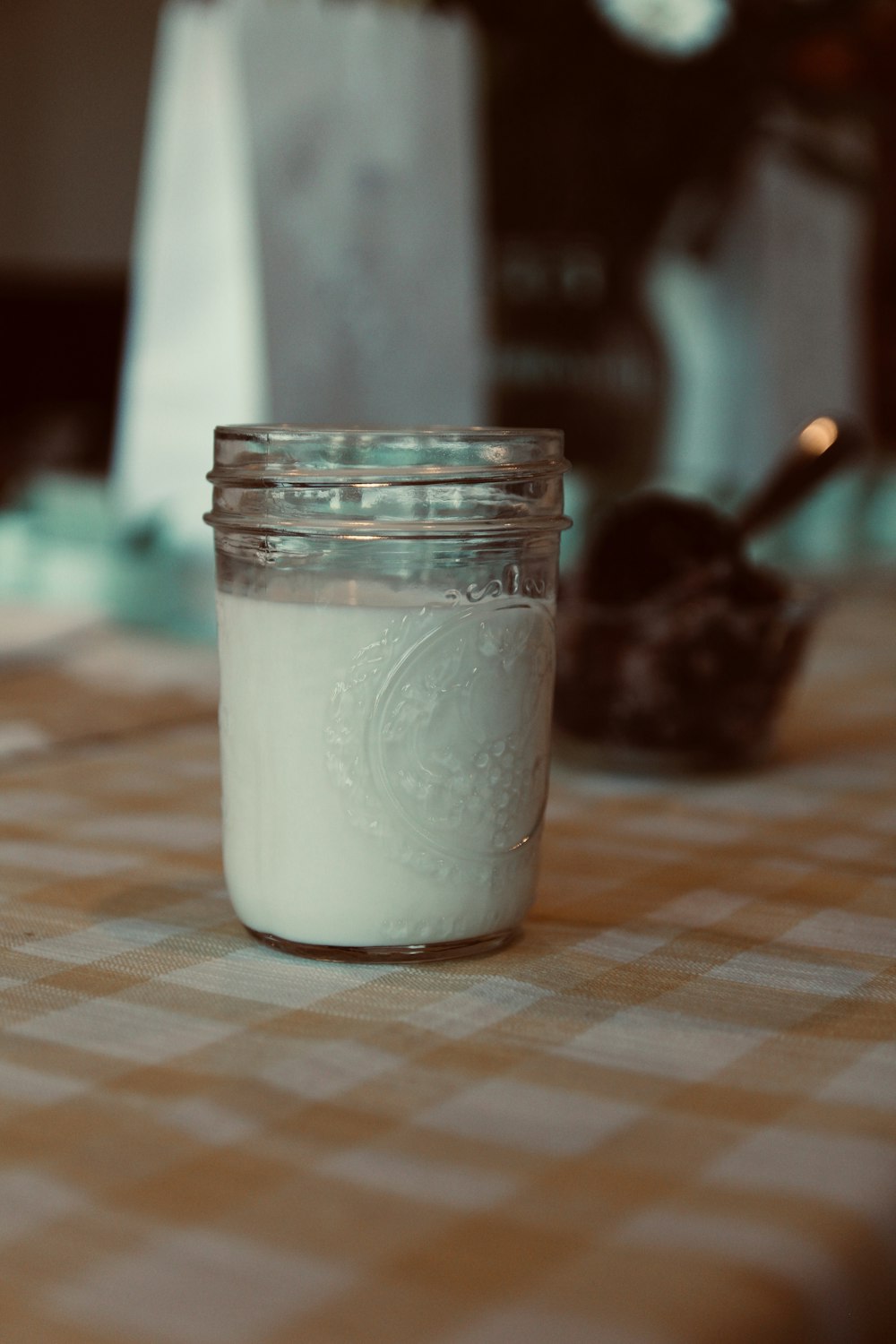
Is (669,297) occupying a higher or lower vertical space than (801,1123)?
higher

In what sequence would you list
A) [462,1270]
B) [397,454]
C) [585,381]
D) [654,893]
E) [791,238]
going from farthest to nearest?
1. [791,238]
2. [585,381]
3. [654,893]
4. [397,454]
5. [462,1270]

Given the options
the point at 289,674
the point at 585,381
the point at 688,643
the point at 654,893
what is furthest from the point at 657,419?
the point at 289,674

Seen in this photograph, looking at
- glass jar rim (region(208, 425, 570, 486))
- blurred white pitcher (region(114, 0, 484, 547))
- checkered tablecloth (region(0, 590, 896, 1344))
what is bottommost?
checkered tablecloth (region(0, 590, 896, 1344))

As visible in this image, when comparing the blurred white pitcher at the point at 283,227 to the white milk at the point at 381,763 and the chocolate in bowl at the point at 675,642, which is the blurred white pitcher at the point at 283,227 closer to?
the chocolate in bowl at the point at 675,642

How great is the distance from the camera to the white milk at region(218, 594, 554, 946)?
16.9 inches

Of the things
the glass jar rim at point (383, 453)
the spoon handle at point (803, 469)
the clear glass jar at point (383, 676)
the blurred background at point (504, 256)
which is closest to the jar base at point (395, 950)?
the clear glass jar at point (383, 676)

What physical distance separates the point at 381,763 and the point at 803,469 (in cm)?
46

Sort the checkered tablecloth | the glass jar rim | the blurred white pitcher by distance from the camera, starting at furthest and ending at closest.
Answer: the blurred white pitcher, the glass jar rim, the checkered tablecloth

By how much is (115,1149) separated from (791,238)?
165 centimetres

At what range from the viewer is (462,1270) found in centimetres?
27

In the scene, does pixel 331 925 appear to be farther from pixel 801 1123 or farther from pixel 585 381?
pixel 585 381

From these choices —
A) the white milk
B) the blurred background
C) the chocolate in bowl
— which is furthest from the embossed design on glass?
the blurred background

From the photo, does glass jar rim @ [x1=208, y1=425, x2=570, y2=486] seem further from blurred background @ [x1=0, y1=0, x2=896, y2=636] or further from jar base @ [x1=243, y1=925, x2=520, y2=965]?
blurred background @ [x1=0, y1=0, x2=896, y2=636]

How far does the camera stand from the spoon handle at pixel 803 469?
2.65ft
